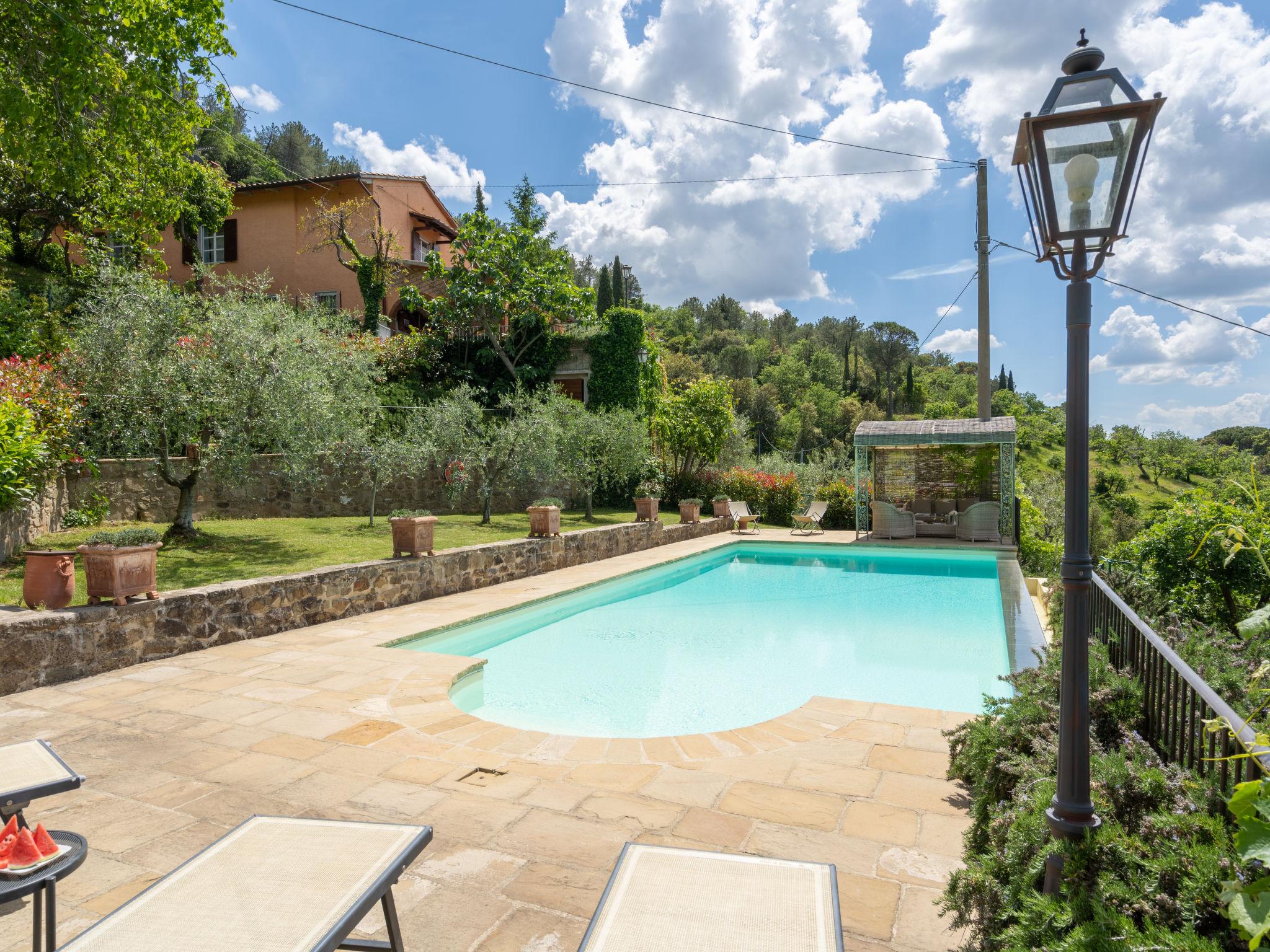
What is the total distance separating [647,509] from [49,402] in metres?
9.42

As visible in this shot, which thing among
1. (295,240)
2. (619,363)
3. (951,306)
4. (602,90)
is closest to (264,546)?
(602,90)

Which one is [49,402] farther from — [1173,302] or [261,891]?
[1173,302]

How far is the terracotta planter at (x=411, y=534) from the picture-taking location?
27.0 feet

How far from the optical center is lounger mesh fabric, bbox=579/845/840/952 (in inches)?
56.9

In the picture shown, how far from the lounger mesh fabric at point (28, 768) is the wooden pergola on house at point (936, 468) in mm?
Result: 14017

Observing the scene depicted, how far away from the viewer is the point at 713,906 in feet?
5.15

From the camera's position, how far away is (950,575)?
11648 millimetres

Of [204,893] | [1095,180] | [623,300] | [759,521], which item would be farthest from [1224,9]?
[623,300]

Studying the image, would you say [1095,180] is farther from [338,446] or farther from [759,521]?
[759,521]

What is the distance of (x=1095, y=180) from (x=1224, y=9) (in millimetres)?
5408

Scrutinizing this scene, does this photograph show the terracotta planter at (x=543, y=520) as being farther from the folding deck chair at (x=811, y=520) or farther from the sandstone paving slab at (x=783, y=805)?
the sandstone paving slab at (x=783, y=805)

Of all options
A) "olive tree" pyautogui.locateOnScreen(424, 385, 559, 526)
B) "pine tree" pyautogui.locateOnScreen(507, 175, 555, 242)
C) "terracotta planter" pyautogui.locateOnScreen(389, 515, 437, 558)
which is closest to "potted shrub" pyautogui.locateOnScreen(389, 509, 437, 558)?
"terracotta planter" pyautogui.locateOnScreen(389, 515, 437, 558)

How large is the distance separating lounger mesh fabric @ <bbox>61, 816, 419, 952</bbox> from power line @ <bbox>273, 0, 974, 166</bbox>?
8852 millimetres

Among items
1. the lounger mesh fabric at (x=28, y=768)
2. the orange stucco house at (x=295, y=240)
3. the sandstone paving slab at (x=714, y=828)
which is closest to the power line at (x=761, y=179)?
the orange stucco house at (x=295, y=240)
